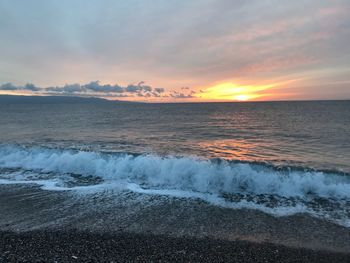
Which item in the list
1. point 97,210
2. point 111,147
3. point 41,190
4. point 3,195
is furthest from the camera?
point 111,147

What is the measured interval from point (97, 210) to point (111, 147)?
11.9 meters

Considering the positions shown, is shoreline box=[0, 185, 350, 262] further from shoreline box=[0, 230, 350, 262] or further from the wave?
the wave

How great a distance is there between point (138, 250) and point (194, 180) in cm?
588

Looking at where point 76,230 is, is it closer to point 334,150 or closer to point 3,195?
point 3,195

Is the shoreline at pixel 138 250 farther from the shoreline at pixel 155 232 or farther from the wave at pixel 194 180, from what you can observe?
Answer: the wave at pixel 194 180

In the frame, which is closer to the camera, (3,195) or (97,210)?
(97,210)

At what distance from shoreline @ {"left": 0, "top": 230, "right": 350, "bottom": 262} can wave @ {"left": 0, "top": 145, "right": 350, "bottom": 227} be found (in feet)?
8.11

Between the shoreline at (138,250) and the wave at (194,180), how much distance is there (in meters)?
2.47

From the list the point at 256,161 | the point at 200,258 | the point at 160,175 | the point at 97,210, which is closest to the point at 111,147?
the point at 160,175

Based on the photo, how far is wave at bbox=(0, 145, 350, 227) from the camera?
9.60 meters

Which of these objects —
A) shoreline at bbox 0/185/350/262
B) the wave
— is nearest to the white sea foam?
the wave

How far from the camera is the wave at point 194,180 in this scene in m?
9.60

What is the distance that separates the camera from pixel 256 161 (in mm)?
15211

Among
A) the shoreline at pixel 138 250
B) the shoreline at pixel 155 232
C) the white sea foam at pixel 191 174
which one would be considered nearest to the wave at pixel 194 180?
the white sea foam at pixel 191 174
